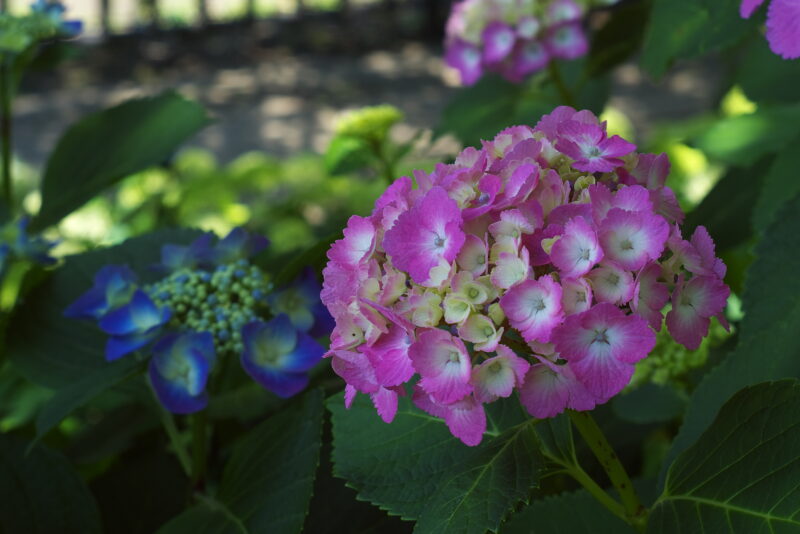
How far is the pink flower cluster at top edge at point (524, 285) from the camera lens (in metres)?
0.56

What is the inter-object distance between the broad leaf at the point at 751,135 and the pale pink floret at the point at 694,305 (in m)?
0.75

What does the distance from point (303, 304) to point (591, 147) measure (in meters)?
0.39

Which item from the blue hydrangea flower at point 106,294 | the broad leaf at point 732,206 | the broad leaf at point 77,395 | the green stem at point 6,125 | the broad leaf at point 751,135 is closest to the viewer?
the broad leaf at point 77,395

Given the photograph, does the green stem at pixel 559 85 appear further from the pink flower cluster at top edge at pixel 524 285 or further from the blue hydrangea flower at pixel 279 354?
the pink flower cluster at top edge at pixel 524 285

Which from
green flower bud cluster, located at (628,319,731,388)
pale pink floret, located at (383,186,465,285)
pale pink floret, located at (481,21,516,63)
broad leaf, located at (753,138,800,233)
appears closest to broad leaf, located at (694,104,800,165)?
broad leaf, located at (753,138,800,233)

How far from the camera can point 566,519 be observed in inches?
27.9

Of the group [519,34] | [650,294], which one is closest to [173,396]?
[650,294]

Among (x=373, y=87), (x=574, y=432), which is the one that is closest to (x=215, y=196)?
(x=574, y=432)

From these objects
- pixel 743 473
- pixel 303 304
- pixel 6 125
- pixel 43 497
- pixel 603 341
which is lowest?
pixel 43 497

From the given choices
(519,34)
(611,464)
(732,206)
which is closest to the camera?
(611,464)

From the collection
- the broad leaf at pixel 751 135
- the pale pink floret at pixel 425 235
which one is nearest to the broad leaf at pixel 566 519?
the pale pink floret at pixel 425 235

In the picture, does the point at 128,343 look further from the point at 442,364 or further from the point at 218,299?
the point at 442,364

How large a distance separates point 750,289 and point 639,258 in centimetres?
32

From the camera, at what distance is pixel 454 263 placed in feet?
1.93
